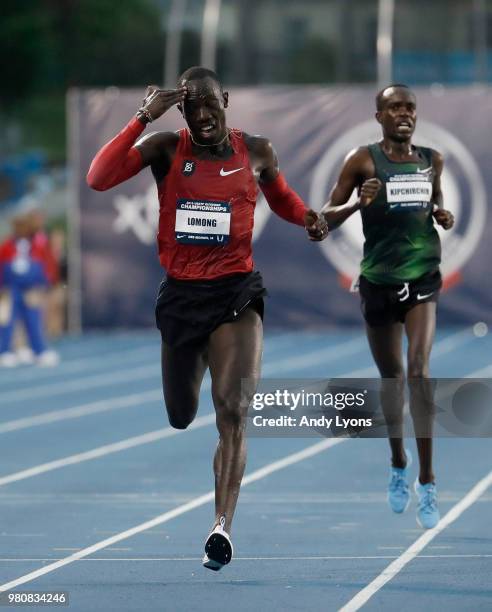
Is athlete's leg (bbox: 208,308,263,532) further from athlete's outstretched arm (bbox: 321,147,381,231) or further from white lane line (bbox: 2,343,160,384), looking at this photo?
white lane line (bbox: 2,343,160,384)

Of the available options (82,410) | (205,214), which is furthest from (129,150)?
(82,410)

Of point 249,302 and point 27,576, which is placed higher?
point 249,302

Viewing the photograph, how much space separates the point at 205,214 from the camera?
784 centimetres

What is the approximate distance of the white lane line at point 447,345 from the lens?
68.4 ft

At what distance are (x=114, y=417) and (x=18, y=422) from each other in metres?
0.93

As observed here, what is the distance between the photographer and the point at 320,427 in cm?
890

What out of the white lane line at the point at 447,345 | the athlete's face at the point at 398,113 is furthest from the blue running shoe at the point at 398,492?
the white lane line at the point at 447,345

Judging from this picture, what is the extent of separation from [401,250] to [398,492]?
4.18 feet

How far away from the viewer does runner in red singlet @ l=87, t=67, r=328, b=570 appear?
776 cm

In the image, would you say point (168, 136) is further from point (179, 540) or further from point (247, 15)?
point (247, 15)

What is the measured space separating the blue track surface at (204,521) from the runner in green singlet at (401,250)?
616mm

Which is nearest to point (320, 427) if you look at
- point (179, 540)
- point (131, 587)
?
point (179, 540)

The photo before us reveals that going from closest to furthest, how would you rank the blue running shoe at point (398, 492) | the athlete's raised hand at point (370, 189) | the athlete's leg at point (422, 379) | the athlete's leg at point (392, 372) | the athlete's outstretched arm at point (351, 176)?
the athlete's raised hand at point (370, 189) → the athlete's leg at point (422, 379) → the athlete's outstretched arm at point (351, 176) → the blue running shoe at point (398, 492) → the athlete's leg at point (392, 372)

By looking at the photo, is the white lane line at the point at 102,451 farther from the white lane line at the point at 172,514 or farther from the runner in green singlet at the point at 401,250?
the runner in green singlet at the point at 401,250
